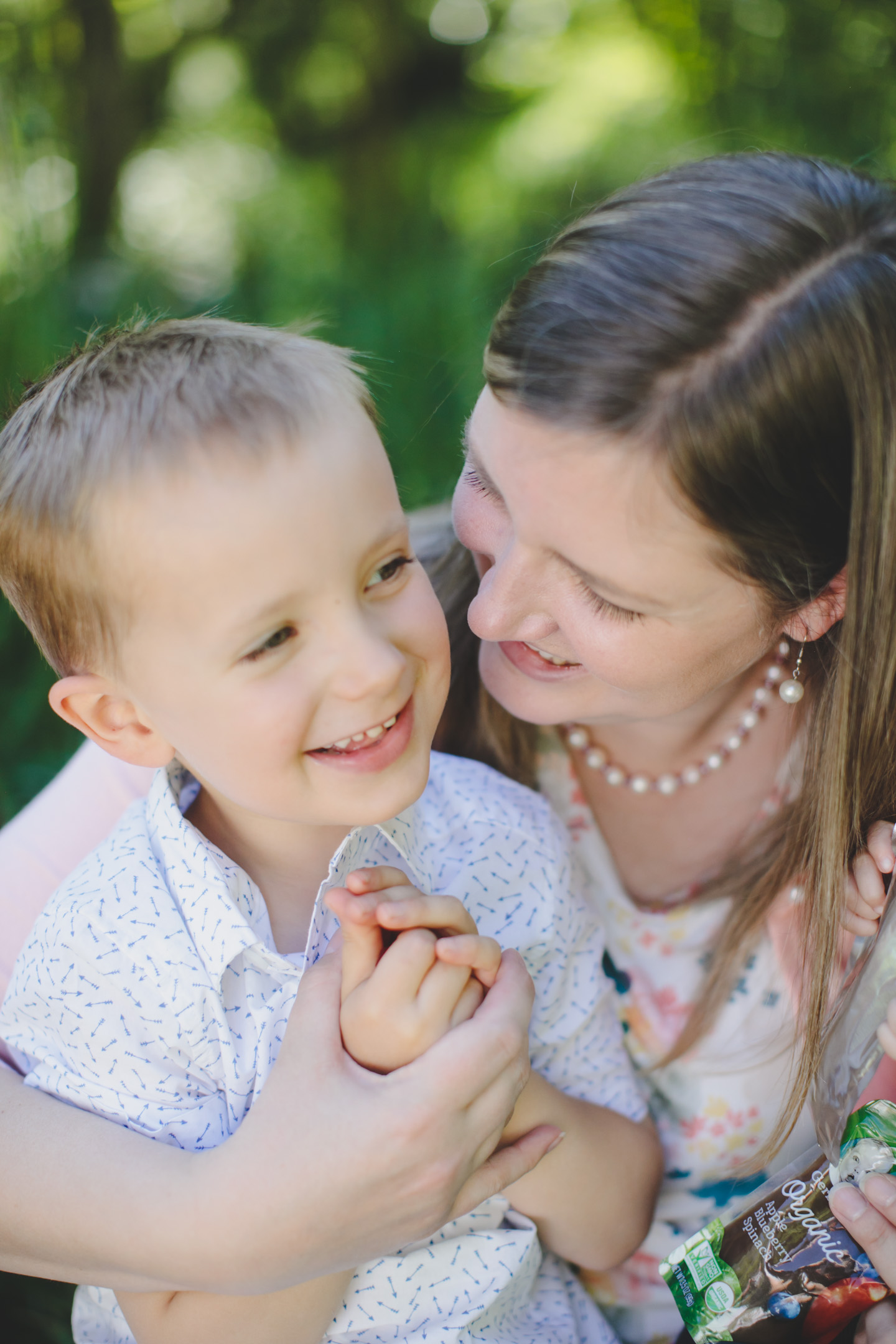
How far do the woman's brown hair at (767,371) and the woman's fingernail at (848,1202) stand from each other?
0.52 ft

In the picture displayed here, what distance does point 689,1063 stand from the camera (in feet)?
6.03

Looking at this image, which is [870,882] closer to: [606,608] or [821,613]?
[821,613]

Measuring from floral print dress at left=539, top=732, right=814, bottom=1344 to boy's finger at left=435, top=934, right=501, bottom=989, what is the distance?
546 mm

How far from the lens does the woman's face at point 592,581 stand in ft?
4.62

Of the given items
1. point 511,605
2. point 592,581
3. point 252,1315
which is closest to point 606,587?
point 592,581

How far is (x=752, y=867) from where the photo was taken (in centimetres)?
183

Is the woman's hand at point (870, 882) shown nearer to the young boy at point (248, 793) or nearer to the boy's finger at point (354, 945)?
the young boy at point (248, 793)

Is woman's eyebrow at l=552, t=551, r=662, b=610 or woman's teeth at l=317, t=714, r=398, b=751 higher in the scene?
woman's eyebrow at l=552, t=551, r=662, b=610

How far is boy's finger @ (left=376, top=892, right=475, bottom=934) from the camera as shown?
48.5 inches

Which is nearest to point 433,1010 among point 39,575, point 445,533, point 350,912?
point 350,912

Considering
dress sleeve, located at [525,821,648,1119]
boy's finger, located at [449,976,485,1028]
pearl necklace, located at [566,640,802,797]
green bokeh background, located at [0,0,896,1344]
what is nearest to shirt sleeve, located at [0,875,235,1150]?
boy's finger, located at [449,976,485,1028]

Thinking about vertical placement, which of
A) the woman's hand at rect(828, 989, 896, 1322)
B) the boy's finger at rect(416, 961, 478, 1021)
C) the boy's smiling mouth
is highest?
the boy's smiling mouth

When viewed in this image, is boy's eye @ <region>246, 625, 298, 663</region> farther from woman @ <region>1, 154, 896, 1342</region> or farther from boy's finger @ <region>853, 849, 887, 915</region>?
boy's finger @ <region>853, 849, 887, 915</region>

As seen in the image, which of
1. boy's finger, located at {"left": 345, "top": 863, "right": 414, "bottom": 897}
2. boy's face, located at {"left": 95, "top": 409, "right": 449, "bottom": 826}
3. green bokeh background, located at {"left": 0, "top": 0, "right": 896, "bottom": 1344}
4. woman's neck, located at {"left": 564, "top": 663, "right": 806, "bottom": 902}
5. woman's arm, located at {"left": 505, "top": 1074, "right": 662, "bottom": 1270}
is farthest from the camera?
green bokeh background, located at {"left": 0, "top": 0, "right": 896, "bottom": 1344}
